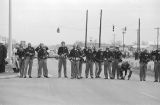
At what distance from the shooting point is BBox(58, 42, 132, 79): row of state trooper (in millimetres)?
23438

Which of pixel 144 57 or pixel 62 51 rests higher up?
pixel 62 51

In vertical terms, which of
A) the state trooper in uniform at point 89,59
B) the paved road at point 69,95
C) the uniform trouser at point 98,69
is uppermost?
the state trooper in uniform at point 89,59

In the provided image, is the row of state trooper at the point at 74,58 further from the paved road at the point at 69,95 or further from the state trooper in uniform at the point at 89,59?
the paved road at the point at 69,95

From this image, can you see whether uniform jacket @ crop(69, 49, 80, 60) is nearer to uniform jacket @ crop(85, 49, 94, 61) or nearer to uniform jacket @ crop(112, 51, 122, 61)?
uniform jacket @ crop(85, 49, 94, 61)

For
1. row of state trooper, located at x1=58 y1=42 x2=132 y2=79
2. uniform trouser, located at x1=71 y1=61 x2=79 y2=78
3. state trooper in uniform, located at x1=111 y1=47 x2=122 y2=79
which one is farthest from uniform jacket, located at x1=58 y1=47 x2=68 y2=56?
state trooper in uniform, located at x1=111 y1=47 x2=122 y2=79

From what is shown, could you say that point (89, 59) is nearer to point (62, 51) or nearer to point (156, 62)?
point (62, 51)

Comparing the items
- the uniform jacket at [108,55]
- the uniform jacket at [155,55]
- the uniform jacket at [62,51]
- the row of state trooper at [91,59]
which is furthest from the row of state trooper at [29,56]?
the uniform jacket at [155,55]

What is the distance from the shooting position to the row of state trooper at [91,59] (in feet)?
76.9

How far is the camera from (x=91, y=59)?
950 inches

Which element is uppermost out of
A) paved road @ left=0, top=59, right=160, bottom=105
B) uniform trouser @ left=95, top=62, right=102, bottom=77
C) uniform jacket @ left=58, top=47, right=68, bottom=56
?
uniform jacket @ left=58, top=47, right=68, bottom=56

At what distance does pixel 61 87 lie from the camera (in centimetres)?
1764

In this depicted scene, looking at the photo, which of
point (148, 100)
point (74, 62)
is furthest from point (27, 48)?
point (148, 100)

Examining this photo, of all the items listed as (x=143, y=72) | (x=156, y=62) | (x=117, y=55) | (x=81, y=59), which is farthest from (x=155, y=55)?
(x=81, y=59)

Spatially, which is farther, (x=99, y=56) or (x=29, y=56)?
(x=99, y=56)
